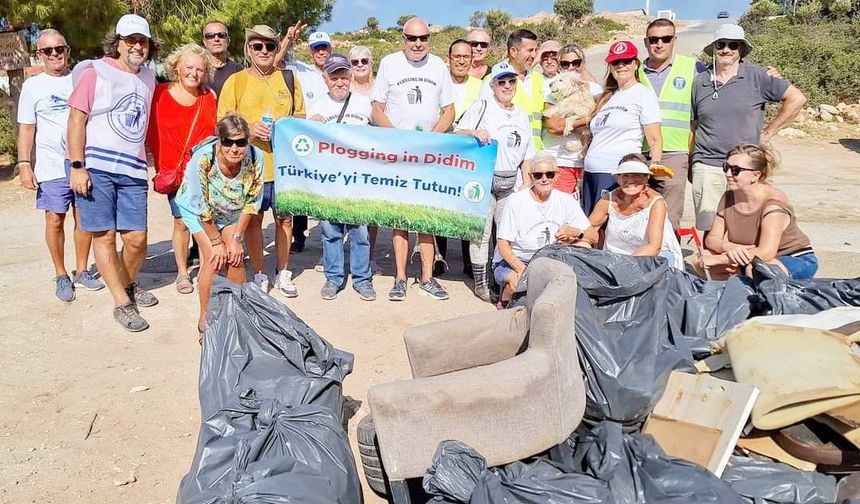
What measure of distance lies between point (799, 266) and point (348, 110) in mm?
3497

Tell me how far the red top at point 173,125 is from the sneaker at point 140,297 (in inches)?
38.1

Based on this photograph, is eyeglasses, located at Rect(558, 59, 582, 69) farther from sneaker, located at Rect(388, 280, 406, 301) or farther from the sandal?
the sandal

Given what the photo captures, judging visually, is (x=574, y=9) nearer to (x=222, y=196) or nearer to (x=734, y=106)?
(x=734, y=106)

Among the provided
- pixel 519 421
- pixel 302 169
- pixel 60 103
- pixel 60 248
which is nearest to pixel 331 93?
pixel 302 169

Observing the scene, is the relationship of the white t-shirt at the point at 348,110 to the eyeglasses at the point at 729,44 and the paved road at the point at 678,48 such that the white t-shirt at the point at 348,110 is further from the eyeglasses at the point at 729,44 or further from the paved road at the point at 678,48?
the paved road at the point at 678,48

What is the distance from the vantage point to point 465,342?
339 centimetres

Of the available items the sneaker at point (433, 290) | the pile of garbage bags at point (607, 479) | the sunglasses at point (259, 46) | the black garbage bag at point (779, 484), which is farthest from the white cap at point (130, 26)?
the black garbage bag at point (779, 484)

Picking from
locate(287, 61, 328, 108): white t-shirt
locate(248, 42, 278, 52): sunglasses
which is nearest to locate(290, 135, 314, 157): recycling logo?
locate(287, 61, 328, 108): white t-shirt

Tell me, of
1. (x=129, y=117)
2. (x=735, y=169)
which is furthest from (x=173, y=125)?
(x=735, y=169)

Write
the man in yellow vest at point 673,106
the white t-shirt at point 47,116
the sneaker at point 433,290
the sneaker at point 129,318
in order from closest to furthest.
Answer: the sneaker at point 129,318 → the man in yellow vest at point 673,106 → the white t-shirt at point 47,116 → the sneaker at point 433,290

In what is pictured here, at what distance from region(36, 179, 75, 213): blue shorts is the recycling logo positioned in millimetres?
1758

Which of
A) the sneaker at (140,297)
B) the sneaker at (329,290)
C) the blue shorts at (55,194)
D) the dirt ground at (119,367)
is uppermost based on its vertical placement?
the blue shorts at (55,194)

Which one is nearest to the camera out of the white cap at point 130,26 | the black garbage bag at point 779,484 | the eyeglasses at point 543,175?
the black garbage bag at point 779,484

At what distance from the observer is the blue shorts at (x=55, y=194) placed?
5.68 meters
